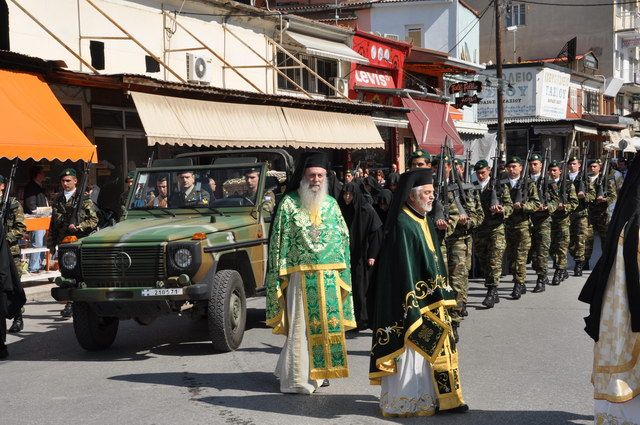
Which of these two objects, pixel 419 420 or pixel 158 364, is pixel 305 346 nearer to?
pixel 419 420

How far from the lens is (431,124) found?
32688 millimetres

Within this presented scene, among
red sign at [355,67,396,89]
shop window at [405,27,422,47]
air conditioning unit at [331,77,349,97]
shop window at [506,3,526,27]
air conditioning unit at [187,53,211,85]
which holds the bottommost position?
air conditioning unit at [187,53,211,85]

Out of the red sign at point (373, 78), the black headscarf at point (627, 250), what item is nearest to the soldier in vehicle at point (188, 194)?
the black headscarf at point (627, 250)

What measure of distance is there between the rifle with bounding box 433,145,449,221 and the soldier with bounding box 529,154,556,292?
130 inches

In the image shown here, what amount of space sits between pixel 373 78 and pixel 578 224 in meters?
16.4

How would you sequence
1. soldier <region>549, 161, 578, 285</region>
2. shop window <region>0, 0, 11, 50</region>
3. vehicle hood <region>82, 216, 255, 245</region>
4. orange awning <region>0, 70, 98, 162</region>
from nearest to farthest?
vehicle hood <region>82, 216, 255, 245</region> → orange awning <region>0, 70, 98, 162</region> → soldier <region>549, 161, 578, 285</region> → shop window <region>0, 0, 11, 50</region>

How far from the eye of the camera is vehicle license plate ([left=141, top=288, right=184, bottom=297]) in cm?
884

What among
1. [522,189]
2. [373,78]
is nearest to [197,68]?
[522,189]

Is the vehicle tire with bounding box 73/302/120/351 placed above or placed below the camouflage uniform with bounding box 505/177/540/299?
below

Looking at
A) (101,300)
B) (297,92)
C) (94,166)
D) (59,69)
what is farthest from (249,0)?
(101,300)

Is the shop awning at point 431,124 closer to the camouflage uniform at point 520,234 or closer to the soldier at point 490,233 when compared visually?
the camouflage uniform at point 520,234

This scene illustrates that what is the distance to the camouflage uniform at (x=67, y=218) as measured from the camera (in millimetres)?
11797

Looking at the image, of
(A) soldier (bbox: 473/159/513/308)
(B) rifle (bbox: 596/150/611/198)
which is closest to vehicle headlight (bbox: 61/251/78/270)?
(A) soldier (bbox: 473/159/513/308)

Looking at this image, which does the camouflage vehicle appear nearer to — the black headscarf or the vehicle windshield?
the vehicle windshield
